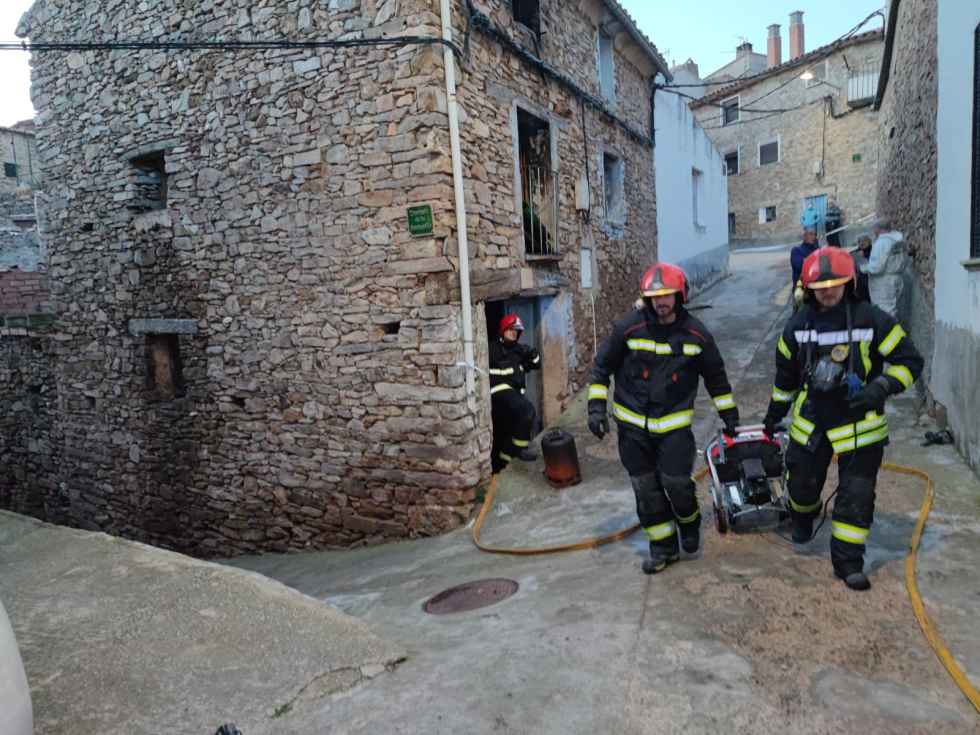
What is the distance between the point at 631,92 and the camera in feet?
38.1

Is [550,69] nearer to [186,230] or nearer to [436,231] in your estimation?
[436,231]

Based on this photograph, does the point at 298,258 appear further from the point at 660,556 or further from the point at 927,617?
the point at 927,617

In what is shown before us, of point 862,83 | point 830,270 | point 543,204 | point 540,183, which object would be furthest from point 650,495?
point 862,83

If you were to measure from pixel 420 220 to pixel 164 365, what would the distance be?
4560 mm

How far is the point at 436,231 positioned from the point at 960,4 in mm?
4721

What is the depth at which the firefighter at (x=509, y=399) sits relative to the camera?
24.0 feet

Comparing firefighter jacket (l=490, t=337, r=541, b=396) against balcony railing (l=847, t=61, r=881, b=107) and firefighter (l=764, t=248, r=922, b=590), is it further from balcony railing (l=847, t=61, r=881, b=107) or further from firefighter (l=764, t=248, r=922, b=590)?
balcony railing (l=847, t=61, r=881, b=107)

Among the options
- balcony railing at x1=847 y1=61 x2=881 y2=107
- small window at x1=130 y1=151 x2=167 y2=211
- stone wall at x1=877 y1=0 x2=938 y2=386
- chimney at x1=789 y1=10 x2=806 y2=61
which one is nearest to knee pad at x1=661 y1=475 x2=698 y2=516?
stone wall at x1=877 y1=0 x2=938 y2=386

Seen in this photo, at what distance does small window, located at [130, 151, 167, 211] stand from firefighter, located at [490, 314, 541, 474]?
490 centimetres

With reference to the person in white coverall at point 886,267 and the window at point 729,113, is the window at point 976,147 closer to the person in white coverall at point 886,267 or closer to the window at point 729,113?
the person in white coverall at point 886,267

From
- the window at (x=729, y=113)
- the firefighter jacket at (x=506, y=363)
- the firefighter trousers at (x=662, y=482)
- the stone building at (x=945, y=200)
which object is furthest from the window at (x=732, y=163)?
the firefighter trousers at (x=662, y=482)

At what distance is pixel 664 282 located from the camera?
157 inches

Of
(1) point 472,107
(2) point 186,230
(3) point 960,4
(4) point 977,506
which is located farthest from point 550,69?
(4) point 977,506

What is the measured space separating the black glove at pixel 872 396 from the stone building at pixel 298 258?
12.2 feet
